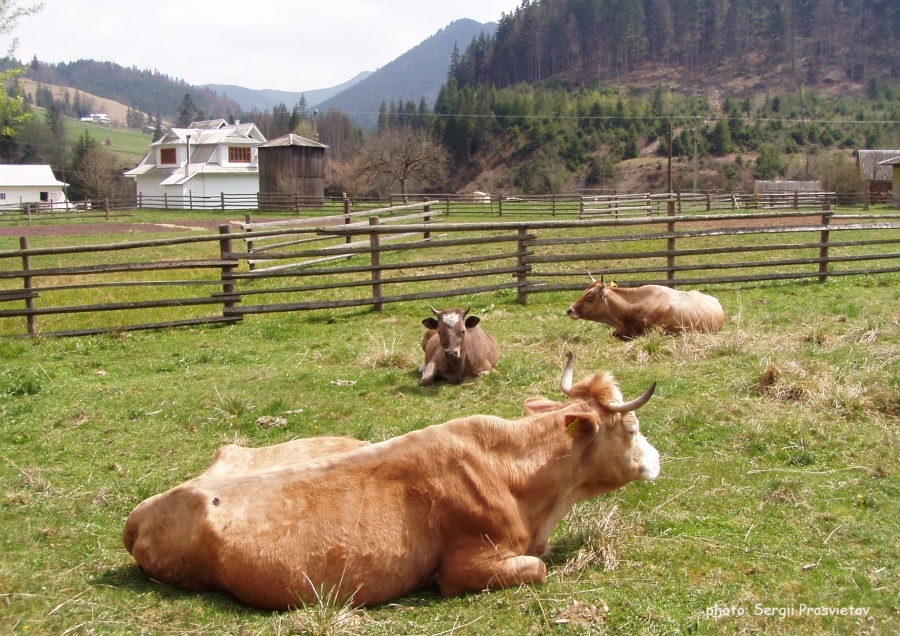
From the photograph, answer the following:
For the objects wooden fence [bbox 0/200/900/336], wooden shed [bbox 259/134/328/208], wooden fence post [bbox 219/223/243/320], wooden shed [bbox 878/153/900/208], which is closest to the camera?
wooden fence [bbox 0/200/900/336]

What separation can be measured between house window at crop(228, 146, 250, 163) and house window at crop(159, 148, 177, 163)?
6.43 m

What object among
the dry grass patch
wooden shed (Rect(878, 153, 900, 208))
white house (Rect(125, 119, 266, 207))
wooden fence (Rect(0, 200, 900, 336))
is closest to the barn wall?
white house (Rect(125, 119, 266, 207))

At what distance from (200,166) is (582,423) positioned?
71323 mm

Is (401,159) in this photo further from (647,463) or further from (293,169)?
(647,463)

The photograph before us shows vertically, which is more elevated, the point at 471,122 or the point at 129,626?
the point at 471,122

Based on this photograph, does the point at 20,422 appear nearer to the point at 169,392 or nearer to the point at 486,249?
the point at 169,392

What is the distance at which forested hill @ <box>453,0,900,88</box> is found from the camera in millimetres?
118688

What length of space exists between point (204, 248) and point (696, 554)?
23.6 metres

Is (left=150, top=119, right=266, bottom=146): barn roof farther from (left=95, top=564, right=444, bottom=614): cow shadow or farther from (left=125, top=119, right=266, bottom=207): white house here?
(left=95, top=564, right=444, bottom=614): cow shadow

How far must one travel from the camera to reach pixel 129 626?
368 cm

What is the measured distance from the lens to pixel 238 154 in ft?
241

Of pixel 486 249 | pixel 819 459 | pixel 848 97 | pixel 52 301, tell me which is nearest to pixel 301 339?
pixel 52 301

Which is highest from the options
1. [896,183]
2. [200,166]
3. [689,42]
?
[689,42]

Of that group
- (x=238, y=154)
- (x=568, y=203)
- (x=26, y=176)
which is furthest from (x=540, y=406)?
(x=26, y=176)
